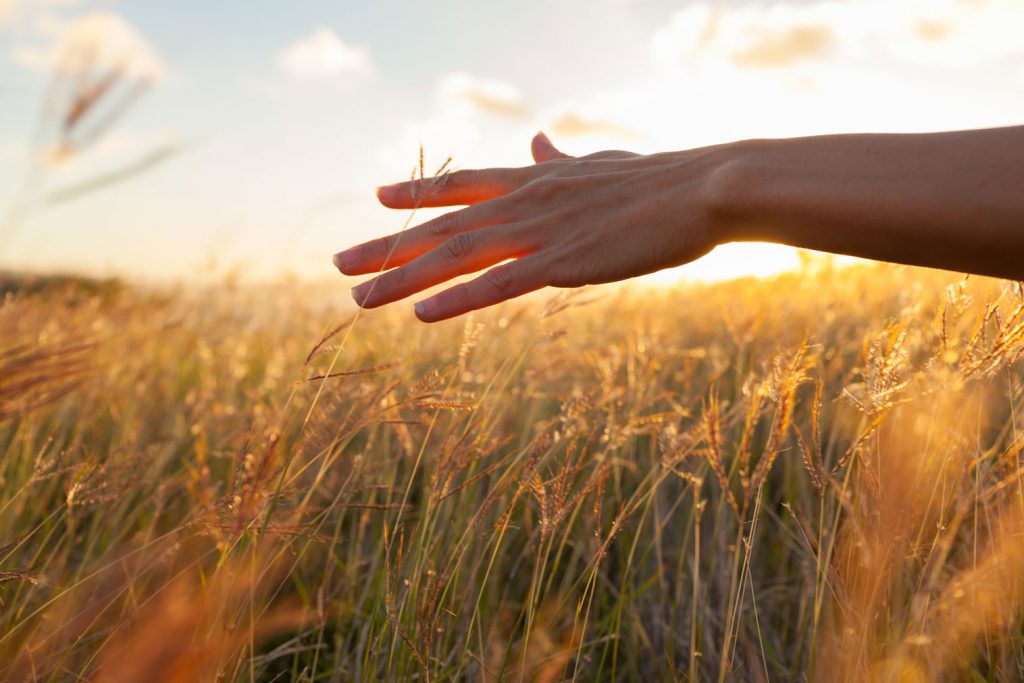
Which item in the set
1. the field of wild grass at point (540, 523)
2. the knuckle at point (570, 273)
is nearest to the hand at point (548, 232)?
the knuckle at point (570, 273)

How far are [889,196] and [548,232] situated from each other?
1.91ft

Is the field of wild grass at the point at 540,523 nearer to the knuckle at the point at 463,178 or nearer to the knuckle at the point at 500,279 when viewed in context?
the knuckle at the point at 500,279

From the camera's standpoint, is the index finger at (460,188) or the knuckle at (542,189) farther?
the index finger at (460,188)

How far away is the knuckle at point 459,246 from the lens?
4.47 feet

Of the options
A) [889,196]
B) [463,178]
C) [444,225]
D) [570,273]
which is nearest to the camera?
[889,196]

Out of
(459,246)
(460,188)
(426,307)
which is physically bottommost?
(426,307)

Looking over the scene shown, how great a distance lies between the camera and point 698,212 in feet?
3.88

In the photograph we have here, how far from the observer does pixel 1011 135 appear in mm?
983

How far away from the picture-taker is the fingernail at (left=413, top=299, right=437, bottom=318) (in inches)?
52.8

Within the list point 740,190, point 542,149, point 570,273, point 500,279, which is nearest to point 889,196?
point 740,190

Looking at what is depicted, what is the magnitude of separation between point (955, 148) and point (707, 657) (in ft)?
3.84

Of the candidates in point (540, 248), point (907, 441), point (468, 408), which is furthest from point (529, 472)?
point (907, 441)

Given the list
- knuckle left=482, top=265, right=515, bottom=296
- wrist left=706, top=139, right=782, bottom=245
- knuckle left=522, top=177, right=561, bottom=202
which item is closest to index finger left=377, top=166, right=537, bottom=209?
knuckle left=522, top=177, right=561, bottom=202

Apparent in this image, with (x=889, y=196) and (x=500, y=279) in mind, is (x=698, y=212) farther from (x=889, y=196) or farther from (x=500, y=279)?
A: (x=500, y=279)
